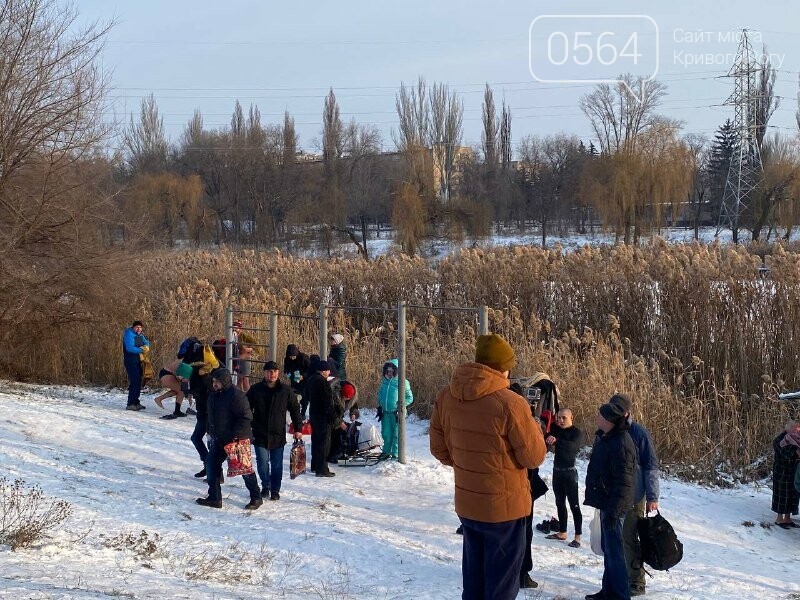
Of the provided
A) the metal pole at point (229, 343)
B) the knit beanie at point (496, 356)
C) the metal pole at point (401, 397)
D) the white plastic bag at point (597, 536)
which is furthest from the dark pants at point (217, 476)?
the metal pole at point (229, 343)

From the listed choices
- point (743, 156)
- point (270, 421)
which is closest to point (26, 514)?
point (270, 421)

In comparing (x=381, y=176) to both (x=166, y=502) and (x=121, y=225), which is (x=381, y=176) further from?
(x=166, y=502)

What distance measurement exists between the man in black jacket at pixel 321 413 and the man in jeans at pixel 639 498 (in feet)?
14.3

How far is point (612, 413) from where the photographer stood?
248 inches

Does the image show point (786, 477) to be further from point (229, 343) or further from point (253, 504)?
point (229, 343)

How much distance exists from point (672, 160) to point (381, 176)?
21737mm

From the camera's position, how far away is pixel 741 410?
12.4 metres

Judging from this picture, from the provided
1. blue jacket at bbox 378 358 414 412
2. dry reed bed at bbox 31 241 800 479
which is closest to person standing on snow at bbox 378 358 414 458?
blue jacket at bbox 378 358 414 412

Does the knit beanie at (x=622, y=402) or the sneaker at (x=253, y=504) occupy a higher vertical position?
the knit beanie at (x=622, y=402)

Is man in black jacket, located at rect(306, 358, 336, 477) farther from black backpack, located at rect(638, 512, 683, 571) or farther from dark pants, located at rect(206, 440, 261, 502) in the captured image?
black backpack, located at rect(638, 512, 683, 571)

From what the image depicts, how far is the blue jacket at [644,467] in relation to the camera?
259 inches

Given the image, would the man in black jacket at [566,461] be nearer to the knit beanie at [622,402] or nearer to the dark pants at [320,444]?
the knit beanie at [622,402]

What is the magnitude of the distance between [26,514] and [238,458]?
2.03 meters

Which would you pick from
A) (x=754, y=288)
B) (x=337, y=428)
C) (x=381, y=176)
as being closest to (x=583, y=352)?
(x=754, y=288)
